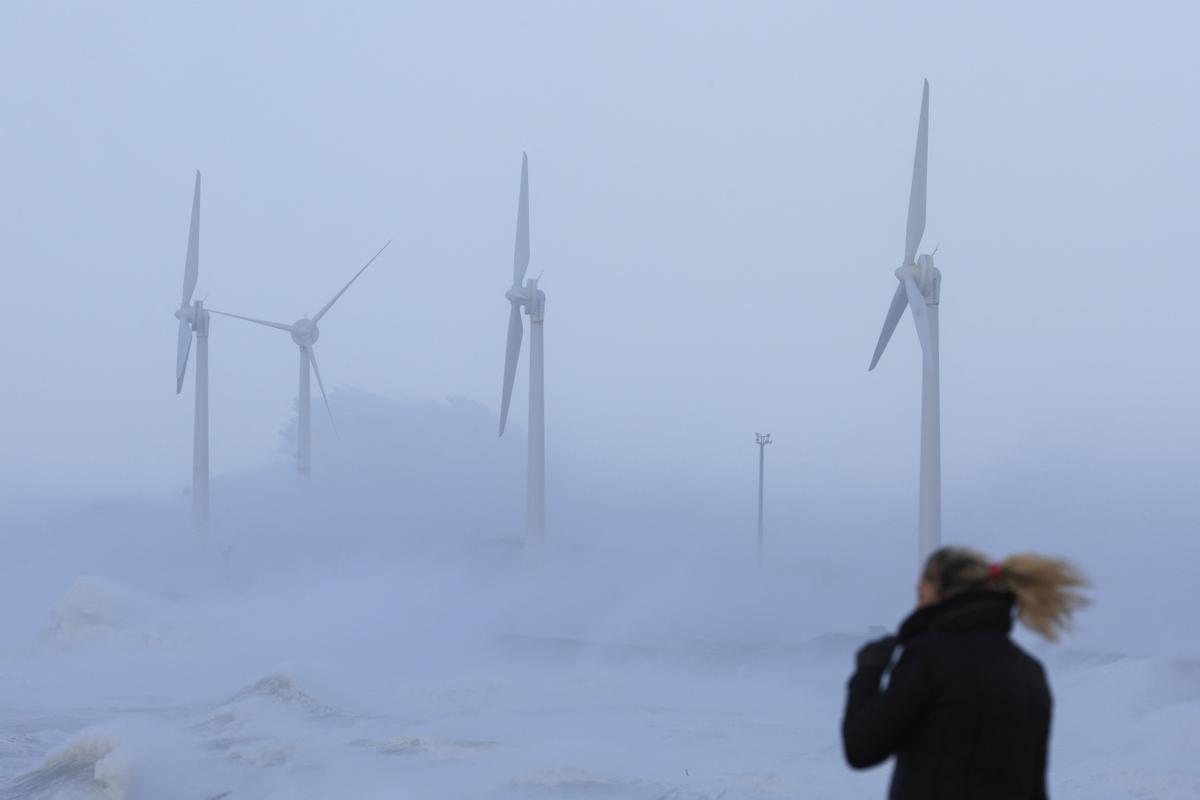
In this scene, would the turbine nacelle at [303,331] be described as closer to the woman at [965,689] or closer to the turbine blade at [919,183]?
the turbine blade at [919,183]

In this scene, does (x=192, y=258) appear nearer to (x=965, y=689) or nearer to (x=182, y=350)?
(x=182, y=350)

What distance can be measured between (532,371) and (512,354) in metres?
1.68

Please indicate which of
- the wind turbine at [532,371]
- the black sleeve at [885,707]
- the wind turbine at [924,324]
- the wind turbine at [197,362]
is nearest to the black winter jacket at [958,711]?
the black sleeve at [885,707]

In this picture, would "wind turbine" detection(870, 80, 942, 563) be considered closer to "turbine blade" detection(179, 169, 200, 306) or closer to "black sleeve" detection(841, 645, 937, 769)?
"black sleeve" detection(841, 645, 937, 769)

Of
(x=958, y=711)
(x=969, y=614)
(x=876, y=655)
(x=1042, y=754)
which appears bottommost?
(x=1042, y=754)

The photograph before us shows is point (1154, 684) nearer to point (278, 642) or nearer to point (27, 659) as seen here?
point (278, 642)

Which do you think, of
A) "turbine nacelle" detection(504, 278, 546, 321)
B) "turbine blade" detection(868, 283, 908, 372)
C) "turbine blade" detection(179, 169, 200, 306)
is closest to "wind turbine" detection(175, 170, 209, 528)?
"turbine blade" detection(179, 169, 200, 306)

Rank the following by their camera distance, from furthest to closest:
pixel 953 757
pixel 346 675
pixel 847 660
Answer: pixel 847 660 → pixel 346 675 → pixel 953 757

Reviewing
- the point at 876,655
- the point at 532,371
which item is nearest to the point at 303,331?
the point at 532,371

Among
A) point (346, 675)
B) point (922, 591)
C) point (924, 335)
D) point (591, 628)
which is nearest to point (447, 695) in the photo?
point (346, 675)

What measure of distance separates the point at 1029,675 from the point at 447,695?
28.7m

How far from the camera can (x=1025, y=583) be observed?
162 inches

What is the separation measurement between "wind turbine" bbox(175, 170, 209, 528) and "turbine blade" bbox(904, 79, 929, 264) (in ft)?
133

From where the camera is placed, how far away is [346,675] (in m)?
34.1
